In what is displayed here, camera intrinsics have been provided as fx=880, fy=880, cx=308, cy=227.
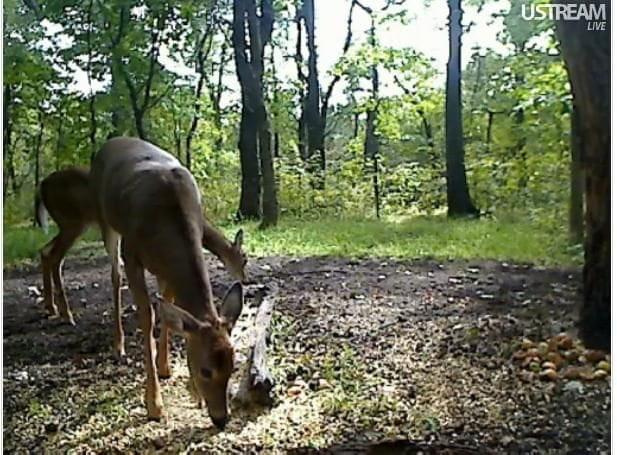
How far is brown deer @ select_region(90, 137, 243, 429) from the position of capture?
172cm

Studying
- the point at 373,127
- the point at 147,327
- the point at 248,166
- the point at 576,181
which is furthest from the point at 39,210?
the point at 576,181

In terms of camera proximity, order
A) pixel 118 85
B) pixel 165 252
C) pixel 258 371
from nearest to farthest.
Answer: pixel 165 252
pixel 258 371
pixel 118 85

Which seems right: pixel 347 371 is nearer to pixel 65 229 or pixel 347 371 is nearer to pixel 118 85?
pixel 65 229

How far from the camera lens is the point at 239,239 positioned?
2039 mm

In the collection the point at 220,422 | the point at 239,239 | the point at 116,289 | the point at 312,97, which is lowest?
the point at 220,422

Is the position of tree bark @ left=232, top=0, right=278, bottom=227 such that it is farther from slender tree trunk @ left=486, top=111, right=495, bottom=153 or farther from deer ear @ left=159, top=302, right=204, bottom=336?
slender tree trunk @ left=486, top=111, right=495, bottom=153

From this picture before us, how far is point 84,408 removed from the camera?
193cm

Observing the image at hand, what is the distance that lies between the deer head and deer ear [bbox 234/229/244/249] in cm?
27

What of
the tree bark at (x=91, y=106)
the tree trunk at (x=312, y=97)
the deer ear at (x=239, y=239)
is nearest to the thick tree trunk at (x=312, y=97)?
the tree trunk at (x=312, y=97)

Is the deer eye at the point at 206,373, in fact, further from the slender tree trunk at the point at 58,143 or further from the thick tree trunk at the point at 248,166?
the slender tree trunk at the point at 58,143

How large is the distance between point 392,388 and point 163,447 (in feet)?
1.69

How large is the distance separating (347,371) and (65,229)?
73cm

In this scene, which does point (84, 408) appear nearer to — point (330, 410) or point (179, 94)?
point (330, 410)

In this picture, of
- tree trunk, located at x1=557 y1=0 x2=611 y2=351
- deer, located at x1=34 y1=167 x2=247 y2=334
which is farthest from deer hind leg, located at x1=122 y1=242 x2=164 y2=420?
tree trunk, located at x1=557 y1=0 x2=611 y2=351
